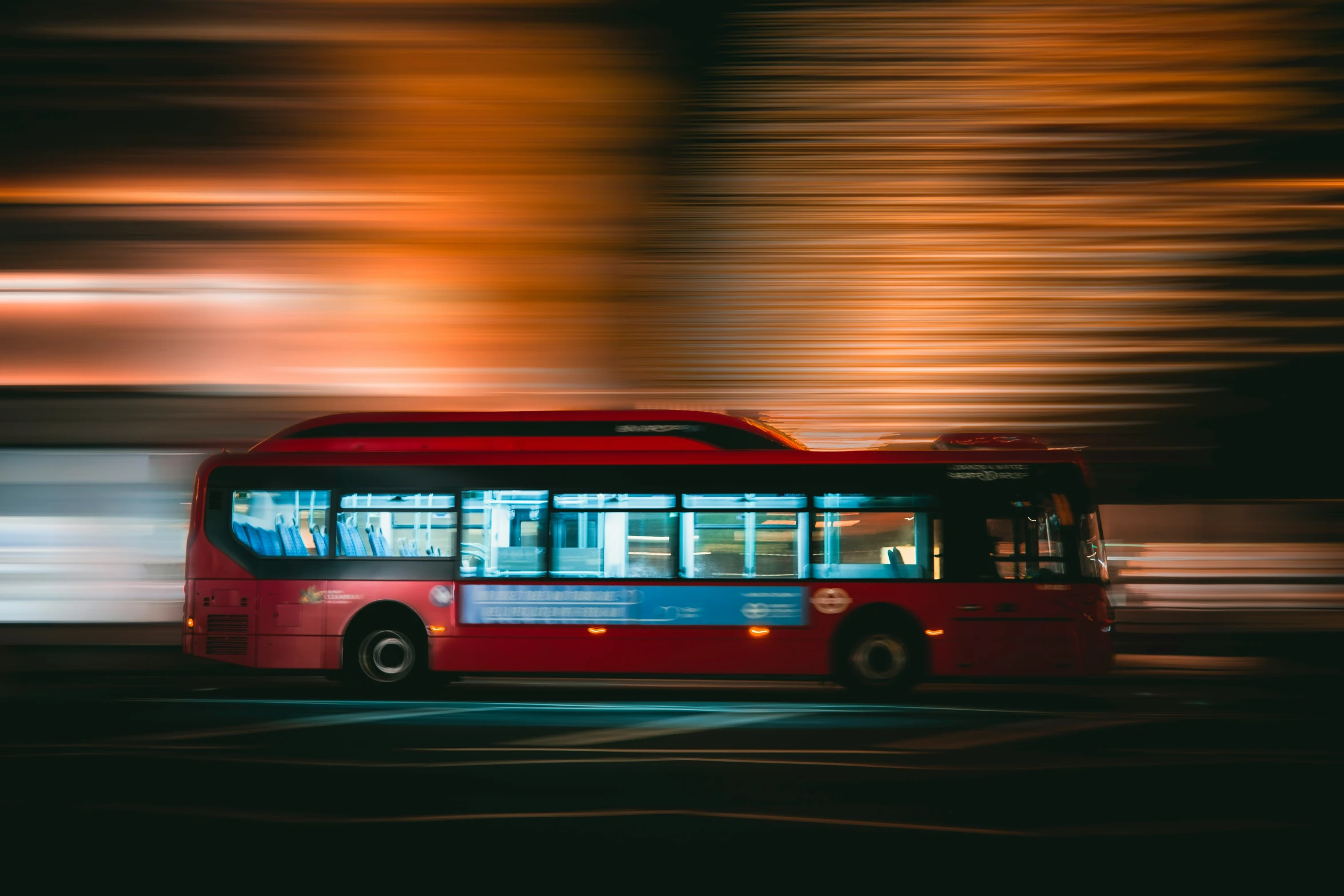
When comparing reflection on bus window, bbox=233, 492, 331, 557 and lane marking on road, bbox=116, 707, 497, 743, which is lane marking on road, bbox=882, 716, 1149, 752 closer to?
lane marking on road, bbox=116, 707, 497, 743

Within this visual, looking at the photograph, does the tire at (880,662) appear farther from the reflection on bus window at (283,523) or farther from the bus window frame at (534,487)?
the reflection on bus window at (283,523)

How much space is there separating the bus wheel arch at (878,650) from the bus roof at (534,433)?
1644 mm

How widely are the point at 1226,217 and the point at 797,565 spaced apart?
560 inches

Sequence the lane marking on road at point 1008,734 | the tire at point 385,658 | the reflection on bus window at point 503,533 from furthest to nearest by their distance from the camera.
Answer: the tire at point 385,658
the reflection on bus window at point 503,533
the lane marking on road at point 1008,734

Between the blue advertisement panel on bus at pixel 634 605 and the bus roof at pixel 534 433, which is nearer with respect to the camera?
the blue advertisement panel on bus at pixel 634 605

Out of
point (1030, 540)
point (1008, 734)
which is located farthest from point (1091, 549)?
point (1008, 734)

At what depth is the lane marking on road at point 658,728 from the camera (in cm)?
687

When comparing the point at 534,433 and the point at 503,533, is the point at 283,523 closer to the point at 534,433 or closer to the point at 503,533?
the point at 503,533

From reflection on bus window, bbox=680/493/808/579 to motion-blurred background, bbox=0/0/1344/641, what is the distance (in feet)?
33.4

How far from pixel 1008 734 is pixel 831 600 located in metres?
2.43

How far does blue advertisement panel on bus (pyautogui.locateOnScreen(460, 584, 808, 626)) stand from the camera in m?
9.43

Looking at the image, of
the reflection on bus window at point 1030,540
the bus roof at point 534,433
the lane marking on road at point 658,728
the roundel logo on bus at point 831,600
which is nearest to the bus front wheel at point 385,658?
the bus roof at point 534,433

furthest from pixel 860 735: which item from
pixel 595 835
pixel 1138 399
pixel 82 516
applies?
pixel 1138 399

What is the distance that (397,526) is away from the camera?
9906 mm
